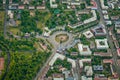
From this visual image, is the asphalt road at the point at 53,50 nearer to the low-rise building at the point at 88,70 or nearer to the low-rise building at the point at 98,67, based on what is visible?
the low-rise building at the point at 88,70

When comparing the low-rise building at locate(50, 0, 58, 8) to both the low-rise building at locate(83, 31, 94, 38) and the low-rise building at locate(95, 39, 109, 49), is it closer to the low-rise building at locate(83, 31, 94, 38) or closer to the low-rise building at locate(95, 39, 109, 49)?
the low-rise building at locate(83, 31, 94, 38)

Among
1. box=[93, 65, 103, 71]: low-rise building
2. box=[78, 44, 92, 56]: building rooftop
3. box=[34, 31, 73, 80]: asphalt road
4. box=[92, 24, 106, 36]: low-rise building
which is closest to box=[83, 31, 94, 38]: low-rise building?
box=[92, 24, 106, 36]: low-rise building

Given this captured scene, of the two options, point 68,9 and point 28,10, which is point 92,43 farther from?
point 28,10

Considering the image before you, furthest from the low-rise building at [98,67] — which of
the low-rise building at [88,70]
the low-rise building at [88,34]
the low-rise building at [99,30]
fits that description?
the low-rise building at [99,30]

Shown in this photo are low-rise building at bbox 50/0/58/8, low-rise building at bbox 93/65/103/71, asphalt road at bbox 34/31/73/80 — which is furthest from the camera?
low-rise building at bbox 50/0/58/8

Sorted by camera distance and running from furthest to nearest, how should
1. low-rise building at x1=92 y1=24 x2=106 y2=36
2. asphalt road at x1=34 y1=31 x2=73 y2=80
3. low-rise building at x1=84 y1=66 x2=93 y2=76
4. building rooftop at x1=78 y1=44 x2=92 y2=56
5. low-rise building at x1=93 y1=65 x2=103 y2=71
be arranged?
1. low-rise building at x1=92 y1=24 x2=106 y2=36
2. building rooftop at x1=78 y1=44 x2=92 y2=56
3. low-rise building at x1=93 y1=65 x2=103 y2=71
4. low-rise building at x1=84 y1=66 x2=93 y2=76
5. asphalt road at x1=34 y1=31 x2=73 y2=80

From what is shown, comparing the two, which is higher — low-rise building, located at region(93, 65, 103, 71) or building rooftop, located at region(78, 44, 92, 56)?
building rooftop, located at region(78, 44, 92, 56)

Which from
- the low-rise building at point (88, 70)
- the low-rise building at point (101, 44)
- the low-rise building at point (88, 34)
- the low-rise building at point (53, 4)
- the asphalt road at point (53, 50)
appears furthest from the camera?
the low-rise building at point (53, 4)

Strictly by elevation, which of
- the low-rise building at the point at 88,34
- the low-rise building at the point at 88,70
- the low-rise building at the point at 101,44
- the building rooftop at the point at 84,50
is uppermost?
the low-rise building at the point at 88,34

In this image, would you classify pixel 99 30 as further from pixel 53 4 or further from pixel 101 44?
pixel 53 4

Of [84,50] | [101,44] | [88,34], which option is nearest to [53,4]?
[88,34]

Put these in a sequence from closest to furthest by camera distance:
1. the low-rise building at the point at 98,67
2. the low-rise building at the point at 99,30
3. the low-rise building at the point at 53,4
Result: the low-rise building at the point at 98,67
the low-rise building at the point at 99,30
the low-rise building at the point at 53,4
